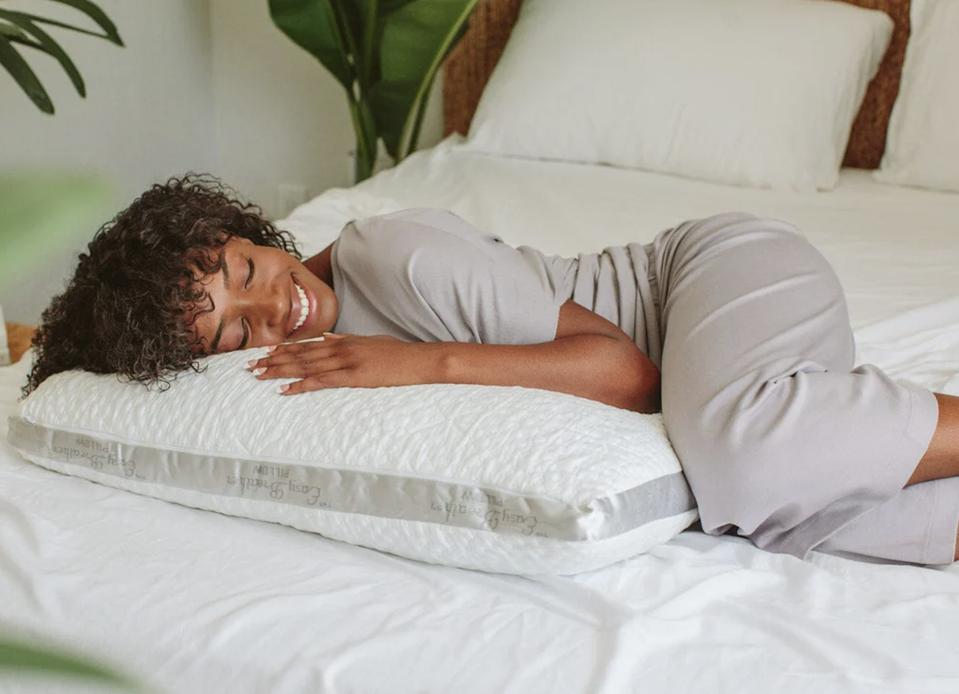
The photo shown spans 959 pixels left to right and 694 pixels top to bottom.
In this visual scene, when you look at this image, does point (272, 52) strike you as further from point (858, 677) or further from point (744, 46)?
point (858, 677)

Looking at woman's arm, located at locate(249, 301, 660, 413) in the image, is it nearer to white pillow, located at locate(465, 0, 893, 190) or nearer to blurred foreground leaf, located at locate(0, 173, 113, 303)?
blurred foreground leaf, located at locate(0, 173, 113, 303)

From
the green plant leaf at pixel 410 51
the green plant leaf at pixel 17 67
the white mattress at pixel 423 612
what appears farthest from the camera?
the green plant leaf at pixel 410 51

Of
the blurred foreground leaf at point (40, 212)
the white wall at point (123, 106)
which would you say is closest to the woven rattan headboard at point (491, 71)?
the white wall at point (123, 106)

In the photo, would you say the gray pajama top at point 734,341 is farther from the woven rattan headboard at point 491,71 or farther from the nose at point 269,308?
the woven rattan headboard at point 491,71

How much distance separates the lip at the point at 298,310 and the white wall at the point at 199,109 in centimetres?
137

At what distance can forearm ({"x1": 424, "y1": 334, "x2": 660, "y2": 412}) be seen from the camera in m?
1.09

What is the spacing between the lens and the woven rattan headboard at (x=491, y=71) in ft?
7.68

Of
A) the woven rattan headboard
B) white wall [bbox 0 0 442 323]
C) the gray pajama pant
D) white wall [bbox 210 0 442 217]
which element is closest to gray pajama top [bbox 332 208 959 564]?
the gray pajama pant

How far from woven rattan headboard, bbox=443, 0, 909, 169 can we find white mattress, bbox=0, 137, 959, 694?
1628 mm

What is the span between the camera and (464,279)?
1.17 meters

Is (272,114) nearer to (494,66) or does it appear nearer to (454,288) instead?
(494,66)

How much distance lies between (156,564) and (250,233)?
52 centimetres

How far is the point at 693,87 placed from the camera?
2232 mm

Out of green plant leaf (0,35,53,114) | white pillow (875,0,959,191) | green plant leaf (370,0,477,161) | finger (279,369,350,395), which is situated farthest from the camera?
green plant leaf (370,0,477,161)
